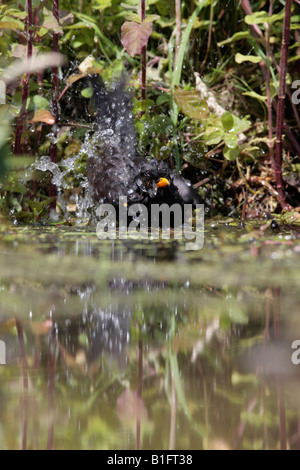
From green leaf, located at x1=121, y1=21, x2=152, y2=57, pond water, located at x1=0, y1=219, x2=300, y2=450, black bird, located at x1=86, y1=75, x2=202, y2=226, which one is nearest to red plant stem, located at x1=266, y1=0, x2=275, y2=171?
black bird, located at x1=86, y1=75, x2=202, y2=226

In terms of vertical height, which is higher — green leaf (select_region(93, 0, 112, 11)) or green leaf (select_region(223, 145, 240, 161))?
green leaf (select_region(93, 0, 112, 11))

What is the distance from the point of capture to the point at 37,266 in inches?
64.7

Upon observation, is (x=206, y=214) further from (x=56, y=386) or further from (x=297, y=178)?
(x=56, y=386)

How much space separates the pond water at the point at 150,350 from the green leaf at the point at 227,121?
1.00 m

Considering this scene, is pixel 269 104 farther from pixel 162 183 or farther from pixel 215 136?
pixel 162 183

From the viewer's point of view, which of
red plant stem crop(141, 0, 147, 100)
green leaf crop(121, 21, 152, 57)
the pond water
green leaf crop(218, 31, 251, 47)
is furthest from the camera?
green leaf crop(218, 31, 251, 47)

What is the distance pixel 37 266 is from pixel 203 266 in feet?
1.66

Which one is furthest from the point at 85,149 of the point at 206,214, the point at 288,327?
the point at 288,327

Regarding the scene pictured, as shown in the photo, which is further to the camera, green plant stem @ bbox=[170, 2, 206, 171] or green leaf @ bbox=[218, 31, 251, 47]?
green plant stem @ bbox=[170, 2, 206, 171]

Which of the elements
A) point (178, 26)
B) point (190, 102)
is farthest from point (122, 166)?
point (178, 26)

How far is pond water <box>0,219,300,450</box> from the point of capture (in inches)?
28.7

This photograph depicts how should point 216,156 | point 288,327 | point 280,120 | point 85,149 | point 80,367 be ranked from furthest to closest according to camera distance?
point 216,156 → point 85,149 → point 280,120 → point 288,327 → point 80,367

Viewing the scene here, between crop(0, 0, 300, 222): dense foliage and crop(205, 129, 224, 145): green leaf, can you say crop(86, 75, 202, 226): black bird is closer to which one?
crop(0, 0, 300, 222): dense foliage

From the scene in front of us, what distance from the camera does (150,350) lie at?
993 mm
